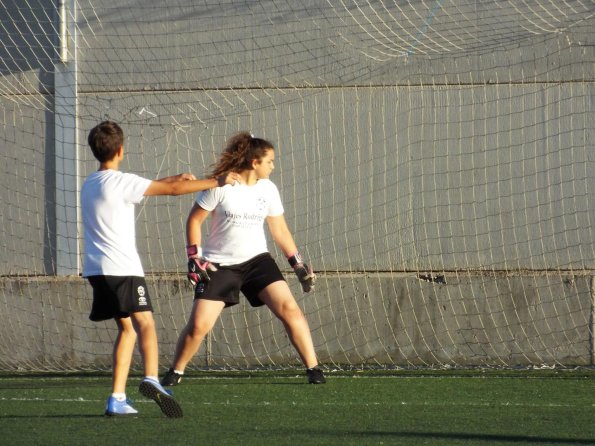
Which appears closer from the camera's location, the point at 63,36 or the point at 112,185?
the point at 112,185

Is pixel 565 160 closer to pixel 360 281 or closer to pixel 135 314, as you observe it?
pixel 360 281

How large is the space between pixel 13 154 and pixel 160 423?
5858 millimetres

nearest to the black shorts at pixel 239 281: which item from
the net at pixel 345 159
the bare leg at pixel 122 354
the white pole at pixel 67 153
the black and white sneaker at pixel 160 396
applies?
the bare leg at pixel 122 354

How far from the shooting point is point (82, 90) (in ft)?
38.2

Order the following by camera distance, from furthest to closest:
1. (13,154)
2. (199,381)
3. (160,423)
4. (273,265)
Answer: (13,154) < (199,381) < (273,265) < (160,423)

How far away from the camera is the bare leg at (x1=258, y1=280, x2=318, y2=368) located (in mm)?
8906

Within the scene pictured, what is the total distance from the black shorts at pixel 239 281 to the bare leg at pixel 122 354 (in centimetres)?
165

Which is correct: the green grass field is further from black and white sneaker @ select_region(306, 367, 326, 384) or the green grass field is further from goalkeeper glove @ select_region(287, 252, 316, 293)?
goalkeeper glove @ select_region(287, 252, 316, 293)

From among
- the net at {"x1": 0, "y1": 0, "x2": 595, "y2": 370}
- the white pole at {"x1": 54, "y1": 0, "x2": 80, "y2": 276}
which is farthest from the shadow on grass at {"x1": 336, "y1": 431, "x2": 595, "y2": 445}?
the white pole at {"x1": 54, "y1": 0, "x2": 80, "y2": 276}

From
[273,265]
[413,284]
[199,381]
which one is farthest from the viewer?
[413,284]

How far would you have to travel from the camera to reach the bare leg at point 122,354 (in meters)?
6.94

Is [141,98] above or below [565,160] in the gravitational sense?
above

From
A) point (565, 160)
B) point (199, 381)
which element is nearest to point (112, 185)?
point (199, 381)

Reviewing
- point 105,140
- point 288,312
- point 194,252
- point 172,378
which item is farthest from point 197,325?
point 105,140
